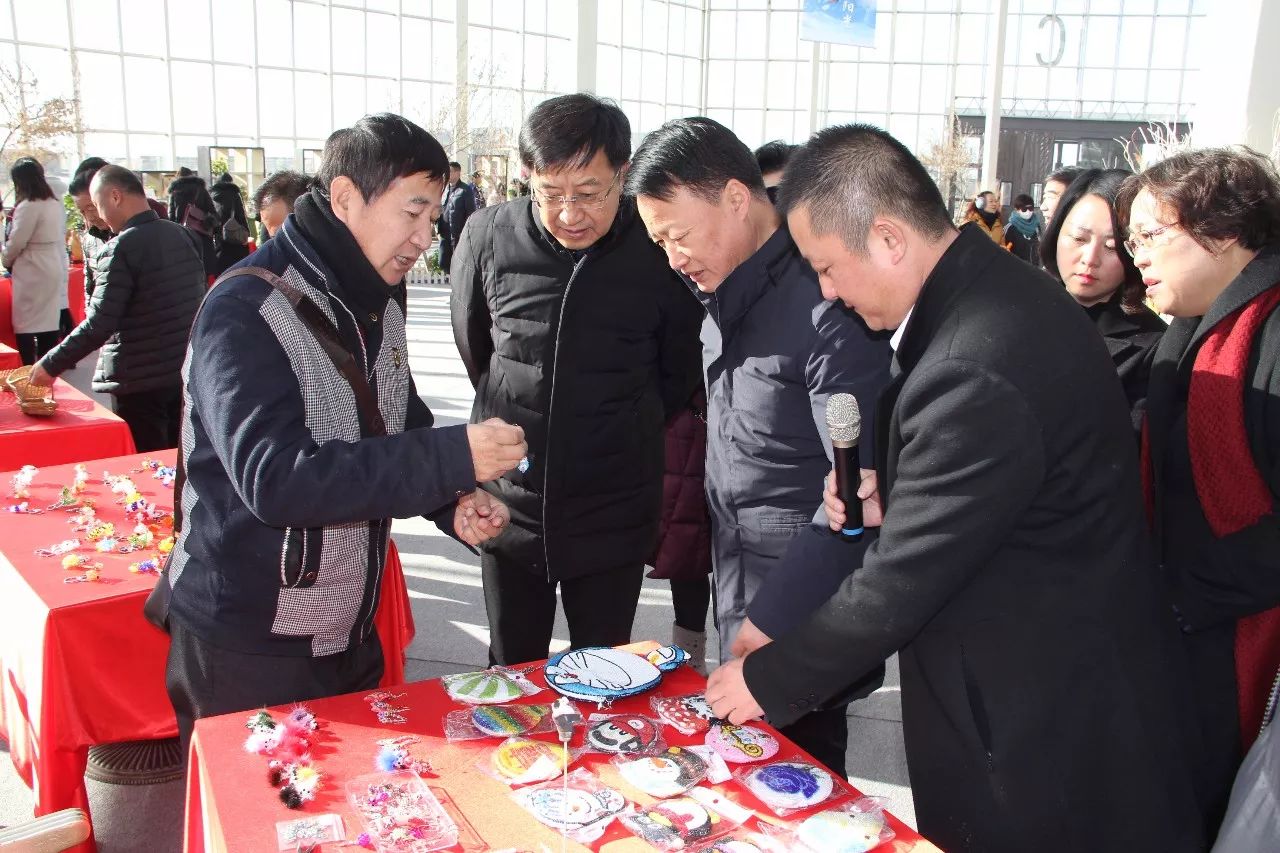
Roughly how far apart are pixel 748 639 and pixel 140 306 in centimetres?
296

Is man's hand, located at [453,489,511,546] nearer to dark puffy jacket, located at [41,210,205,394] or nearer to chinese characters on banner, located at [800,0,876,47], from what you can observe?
dark puffy jacket, located at [41,210,205,394]

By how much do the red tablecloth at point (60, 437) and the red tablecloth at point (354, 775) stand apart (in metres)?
2.09

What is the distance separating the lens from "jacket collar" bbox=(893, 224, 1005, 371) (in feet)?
3.66

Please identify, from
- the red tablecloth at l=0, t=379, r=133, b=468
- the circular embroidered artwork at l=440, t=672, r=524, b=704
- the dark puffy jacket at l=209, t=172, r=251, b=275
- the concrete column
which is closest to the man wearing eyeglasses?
the circular embroidered artwork at l=440, t=672, r=524, b=704

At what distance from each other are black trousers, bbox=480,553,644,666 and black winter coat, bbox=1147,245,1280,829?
103 centimetres

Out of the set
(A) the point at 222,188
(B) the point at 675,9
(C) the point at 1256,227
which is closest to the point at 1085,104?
(B) the point at 675,9

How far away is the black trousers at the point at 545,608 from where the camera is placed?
6.81 ft

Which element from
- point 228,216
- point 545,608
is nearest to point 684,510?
point 545,608

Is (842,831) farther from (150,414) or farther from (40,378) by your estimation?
(150,414)

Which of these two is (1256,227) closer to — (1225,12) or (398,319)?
(398,319)

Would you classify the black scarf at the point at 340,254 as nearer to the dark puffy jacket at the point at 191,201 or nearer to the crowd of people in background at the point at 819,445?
the crowd of people in background at the point at 819,445

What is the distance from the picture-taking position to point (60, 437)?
10.0 feet

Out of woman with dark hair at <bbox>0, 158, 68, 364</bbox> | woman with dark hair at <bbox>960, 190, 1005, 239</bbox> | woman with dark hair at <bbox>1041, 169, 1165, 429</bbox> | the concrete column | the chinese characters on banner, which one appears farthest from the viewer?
the chinese characters on banner

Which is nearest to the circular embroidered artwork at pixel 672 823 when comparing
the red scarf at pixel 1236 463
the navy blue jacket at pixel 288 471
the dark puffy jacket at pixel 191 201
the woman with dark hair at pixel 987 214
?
the navy blue jacket at pixel 288 471
